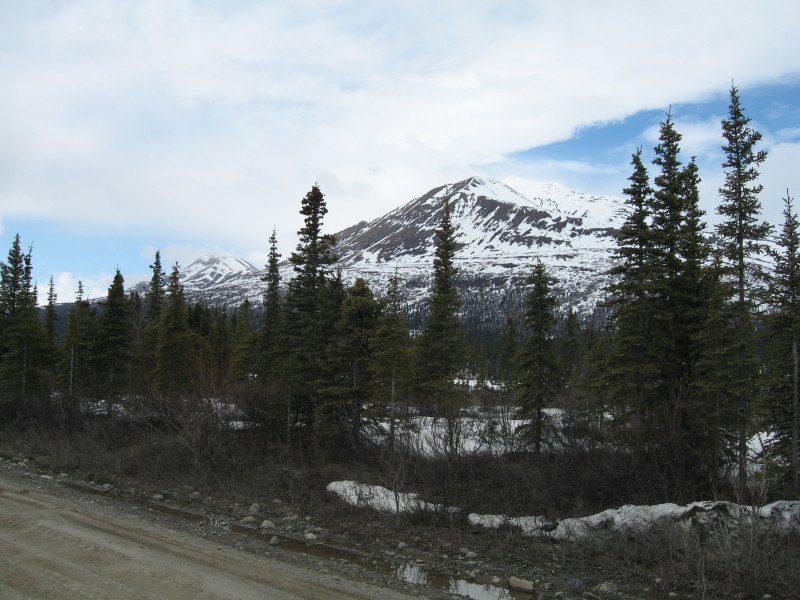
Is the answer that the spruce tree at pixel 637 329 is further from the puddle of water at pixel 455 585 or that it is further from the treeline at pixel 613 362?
the puddle of water at pixel 455 585

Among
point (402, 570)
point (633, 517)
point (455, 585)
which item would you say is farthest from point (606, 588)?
point (402, 570)

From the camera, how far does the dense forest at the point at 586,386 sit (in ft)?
45.5

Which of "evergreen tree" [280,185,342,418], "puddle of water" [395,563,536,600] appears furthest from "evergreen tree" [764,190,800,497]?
"evergreen tree" [280,185,342,418]

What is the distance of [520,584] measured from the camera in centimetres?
865

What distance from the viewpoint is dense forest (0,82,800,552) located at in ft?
45.5

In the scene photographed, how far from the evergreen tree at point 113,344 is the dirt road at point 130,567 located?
26.7 m

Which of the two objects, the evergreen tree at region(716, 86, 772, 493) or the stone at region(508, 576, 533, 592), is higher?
the evergreen tree at region(716, 86, 772, 493)

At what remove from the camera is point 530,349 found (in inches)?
1020

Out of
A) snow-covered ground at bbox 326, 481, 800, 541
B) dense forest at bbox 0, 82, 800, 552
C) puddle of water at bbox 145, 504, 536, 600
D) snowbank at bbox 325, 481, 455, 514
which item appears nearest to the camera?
puddle of water at bbox 145, 504, 536, 600

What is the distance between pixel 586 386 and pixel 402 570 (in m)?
16.2

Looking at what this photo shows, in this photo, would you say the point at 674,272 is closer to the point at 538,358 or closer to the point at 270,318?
the point at 538,358

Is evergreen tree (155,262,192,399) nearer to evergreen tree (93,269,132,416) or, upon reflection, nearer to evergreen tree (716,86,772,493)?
evergreen tree (93,269,132,416)

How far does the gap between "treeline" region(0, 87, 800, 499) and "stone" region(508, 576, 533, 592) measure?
4.46 meters

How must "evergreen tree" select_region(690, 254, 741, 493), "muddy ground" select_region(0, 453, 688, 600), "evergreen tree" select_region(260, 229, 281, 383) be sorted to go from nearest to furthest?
"muddy ground" select_region(0, 453, 688, 600) → "evergreen tree" select_region(690, 254, 741, 493) → "evergreen tree" select_region(260, 229, 281, 383)
